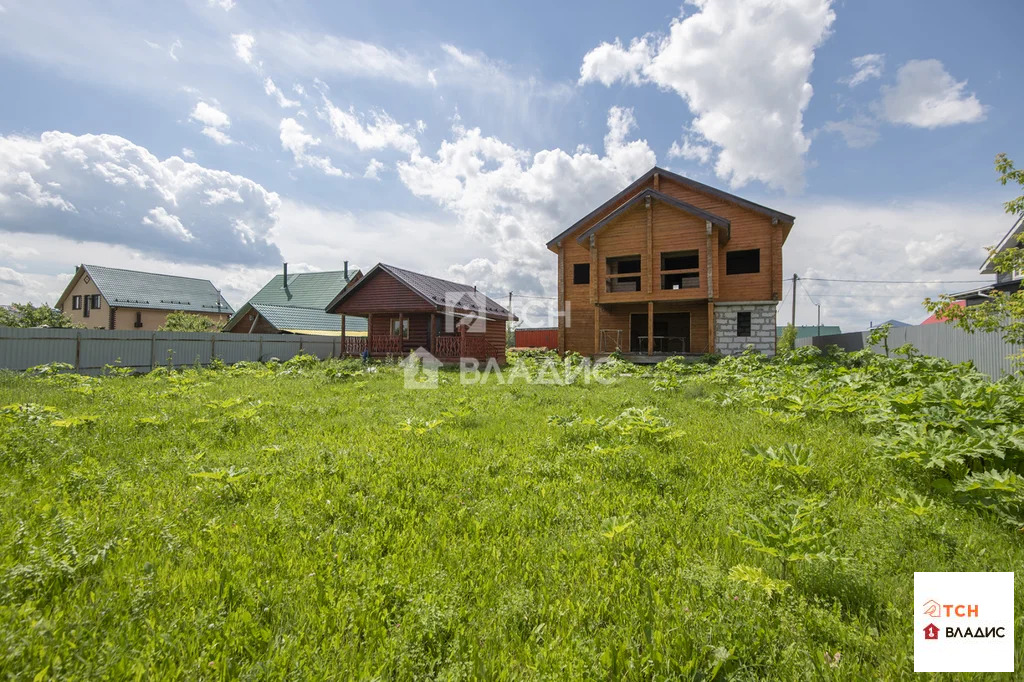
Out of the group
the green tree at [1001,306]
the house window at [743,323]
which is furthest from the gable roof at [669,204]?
the green tree at [1001,306]

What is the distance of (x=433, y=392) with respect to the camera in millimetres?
10133

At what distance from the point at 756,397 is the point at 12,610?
8.97 meters

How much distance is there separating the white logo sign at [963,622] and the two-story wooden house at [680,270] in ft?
53.9

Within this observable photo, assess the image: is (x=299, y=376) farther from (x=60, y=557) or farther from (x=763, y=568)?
(x=763, y=568)

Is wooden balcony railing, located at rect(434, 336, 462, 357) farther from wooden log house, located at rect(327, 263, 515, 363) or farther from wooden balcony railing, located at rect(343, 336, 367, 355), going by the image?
wooden balcony railing, located at rect(343, 336, 367, 355)

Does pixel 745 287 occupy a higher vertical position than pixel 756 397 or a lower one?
higher

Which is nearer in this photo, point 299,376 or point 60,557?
point 60,557

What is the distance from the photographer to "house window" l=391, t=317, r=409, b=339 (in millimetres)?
22131

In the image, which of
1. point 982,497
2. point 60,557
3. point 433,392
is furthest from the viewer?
point 433,392

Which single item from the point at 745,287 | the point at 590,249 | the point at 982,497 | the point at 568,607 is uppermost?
the point at 590,249

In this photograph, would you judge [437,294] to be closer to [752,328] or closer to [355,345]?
[355,345]

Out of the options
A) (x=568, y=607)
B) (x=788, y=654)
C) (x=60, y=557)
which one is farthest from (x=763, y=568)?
(x=60, y=557)

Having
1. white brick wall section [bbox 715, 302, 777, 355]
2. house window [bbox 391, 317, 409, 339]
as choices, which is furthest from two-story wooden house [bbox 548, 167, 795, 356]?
house window [bbox 391, 317, 409, 339]

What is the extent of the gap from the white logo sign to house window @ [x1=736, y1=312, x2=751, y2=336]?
1875 cm
